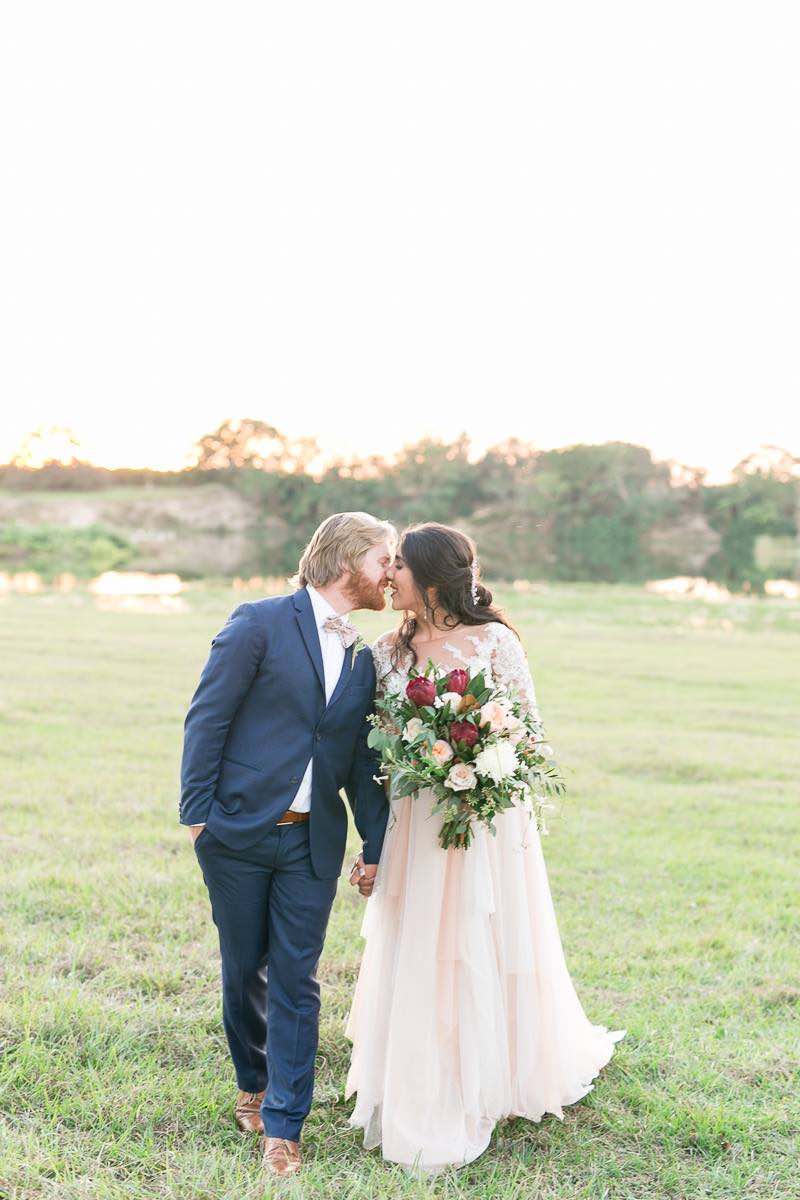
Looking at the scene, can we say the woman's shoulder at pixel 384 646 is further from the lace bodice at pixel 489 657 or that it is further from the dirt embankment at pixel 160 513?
the dirt embankment at pixel 160 513

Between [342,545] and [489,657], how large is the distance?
0.76 m

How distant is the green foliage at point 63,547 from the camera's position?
5709cm

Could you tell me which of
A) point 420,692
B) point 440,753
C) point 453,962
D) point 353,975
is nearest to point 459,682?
point 420,692

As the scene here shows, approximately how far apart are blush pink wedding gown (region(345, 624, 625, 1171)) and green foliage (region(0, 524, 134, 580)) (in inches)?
2023

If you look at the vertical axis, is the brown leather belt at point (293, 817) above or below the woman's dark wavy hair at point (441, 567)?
below

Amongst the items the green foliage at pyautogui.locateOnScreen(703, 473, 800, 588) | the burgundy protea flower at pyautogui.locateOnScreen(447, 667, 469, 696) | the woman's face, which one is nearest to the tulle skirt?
the burgundy protea flower at pyautogui.locateOnScreen(447, 667, 469, 696)

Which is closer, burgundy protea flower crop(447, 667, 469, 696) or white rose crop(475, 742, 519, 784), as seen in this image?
white rose crop(475, 742, 519, 784)

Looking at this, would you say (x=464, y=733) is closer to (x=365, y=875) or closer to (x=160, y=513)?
(x=365, y=875)

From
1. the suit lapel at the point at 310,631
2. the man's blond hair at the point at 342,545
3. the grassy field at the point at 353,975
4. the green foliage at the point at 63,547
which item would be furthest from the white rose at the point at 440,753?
the green foliage at the point at 63,547

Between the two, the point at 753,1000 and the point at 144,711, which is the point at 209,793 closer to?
the point at 753,1000

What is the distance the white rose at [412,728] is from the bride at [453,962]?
258mm

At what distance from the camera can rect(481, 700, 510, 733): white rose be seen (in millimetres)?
3646

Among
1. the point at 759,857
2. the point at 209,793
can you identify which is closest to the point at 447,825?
the point at 209,793

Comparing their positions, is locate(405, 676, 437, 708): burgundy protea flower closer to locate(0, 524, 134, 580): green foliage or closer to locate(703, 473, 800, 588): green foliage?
locate(0, 524, 134, 580): green foliage
